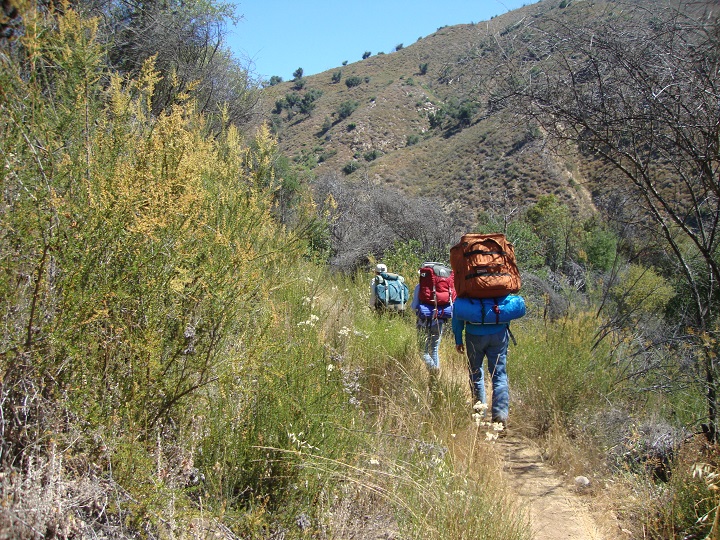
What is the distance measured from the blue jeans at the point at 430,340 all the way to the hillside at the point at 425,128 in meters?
1.98

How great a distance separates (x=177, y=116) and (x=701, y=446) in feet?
11.7

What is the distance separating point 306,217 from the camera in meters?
4.40

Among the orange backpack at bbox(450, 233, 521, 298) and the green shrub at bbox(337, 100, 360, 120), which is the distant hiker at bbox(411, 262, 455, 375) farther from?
the green shrub at bbox(337, 100, 360, 120)

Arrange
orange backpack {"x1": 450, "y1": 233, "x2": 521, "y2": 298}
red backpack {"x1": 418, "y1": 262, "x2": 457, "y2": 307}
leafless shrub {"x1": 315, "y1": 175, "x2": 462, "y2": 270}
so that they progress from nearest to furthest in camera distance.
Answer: orange backpack {"x1": 450, "y1": 233, "x2": 521, "y2": 298} < red backpack {"x1": 418, "y1": 262, "x2": 457, "y2": 307} < leafless shrub {"x1": 315, "y1": 175, "x2": 462, "y2": 270}

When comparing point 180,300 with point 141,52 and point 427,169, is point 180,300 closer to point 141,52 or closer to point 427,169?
point 141,52

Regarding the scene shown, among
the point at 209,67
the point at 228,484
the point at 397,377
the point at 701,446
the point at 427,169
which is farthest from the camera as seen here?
the point at 427,169

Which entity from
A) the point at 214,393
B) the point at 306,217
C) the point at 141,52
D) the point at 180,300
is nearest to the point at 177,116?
the point at 180,300

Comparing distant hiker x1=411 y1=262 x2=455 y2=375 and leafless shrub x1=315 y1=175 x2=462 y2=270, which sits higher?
leafless shrub x1=315 y1=175 x2=462 y2=270

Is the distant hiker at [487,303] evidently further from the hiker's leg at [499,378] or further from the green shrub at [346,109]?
the green shrub at [346,109]

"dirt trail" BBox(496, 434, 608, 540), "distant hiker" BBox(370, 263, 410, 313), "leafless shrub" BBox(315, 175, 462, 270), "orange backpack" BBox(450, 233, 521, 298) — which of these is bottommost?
"dirt trail" BBox(496, 434, 608, 540)

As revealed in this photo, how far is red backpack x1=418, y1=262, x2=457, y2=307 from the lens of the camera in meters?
5.51

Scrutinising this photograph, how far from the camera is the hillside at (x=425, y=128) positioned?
4984mm

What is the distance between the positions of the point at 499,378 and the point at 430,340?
1136mm

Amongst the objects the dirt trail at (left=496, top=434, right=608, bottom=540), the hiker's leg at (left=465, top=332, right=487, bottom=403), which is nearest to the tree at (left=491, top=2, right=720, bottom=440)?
the dirt trail at (left=496, top=434, right=608, bottom=540)
